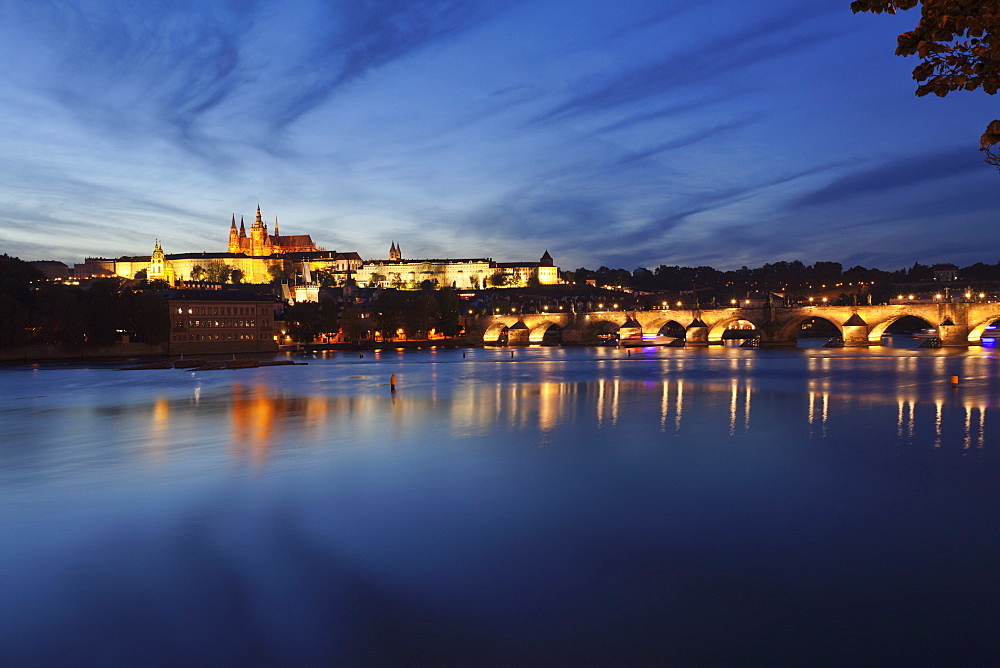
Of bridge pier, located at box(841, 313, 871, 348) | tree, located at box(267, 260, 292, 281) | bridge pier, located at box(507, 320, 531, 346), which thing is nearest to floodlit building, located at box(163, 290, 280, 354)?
bridge pier, located at box(507, 320, 531, 346)

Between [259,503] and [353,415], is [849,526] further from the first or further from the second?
[353,415]

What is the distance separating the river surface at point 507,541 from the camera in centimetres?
647

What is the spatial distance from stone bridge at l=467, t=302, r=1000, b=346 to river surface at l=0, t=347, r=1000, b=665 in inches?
1700

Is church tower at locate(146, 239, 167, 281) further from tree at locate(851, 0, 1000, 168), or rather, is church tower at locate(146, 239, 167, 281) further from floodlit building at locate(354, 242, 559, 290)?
tree at locate(851, 0, 1000, 168)

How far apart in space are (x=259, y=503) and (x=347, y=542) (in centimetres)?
286

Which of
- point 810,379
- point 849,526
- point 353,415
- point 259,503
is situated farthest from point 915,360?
point 259,503

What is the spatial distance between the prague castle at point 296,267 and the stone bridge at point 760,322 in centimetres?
5619

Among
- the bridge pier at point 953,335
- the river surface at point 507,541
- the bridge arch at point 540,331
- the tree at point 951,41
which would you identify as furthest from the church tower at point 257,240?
the tree at point 951,41

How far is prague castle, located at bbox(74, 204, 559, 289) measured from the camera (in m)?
146

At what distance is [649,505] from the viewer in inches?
434

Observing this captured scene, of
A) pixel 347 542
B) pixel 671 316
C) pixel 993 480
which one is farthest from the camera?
pixel 671 316

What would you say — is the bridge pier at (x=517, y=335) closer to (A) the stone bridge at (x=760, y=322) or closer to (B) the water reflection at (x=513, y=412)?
(A) the stone bridge at (x=760, y=322)

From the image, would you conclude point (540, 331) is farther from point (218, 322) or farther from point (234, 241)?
point (234, 241)

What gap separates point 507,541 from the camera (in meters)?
9.30
